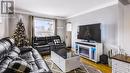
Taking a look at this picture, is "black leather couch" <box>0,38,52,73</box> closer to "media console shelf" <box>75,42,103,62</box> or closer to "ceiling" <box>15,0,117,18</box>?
"ceiling" <box>15,0,117,18</box>

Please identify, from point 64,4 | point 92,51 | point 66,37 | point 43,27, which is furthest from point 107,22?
point 43,27

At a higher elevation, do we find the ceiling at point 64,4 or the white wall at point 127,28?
the ceiling at point 64,4

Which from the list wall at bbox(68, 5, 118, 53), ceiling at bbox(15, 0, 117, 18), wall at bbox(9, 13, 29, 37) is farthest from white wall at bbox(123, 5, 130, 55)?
wall at bbox(9, 13, 29, 37)

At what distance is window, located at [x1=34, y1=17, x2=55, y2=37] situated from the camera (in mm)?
5652

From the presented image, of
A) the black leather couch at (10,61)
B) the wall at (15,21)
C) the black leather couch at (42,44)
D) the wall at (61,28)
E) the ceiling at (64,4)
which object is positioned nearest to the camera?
the black leather couch at (10,61)

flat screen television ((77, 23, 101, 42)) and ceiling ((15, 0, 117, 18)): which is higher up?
ceiling ((15, 0, 117, 18))

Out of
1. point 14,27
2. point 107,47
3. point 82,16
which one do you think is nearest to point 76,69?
point 107,47

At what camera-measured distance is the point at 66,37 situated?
21.9 feet

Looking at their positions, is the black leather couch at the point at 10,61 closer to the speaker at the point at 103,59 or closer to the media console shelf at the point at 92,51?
the media console shelf at the point at 92,51

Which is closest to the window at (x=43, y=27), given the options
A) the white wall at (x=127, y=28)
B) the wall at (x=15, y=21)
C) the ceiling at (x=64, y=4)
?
the wall at (x=15, y=21)

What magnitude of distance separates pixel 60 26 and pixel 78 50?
2.72 metres

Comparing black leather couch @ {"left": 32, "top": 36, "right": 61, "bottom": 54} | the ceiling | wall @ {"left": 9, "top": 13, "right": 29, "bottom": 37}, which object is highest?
the ceiling

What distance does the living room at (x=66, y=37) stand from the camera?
2068 millimetres

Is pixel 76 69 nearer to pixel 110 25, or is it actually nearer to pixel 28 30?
pixel 110 25
